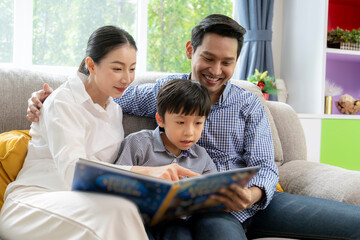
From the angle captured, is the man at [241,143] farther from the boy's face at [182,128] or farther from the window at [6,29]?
the window at [6,29]

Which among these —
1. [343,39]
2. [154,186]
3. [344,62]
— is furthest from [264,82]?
[154,186]

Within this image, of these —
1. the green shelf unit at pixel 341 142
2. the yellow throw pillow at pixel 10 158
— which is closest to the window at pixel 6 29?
the yellow throw pillow at pixel 10 158

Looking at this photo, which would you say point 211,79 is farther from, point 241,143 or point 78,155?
point 78,155

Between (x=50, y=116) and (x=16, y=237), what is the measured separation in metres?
0.37

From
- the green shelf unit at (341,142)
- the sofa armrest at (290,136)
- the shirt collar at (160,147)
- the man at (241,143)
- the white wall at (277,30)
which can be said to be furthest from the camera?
the white wall at (277,30)

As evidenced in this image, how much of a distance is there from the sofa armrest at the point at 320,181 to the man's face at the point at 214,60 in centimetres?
52

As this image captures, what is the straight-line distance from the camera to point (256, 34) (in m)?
3.30

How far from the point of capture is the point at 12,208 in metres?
1.22

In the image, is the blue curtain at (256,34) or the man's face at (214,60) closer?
the man's face at (214,60)

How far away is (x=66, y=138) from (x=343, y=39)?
264 centimetres

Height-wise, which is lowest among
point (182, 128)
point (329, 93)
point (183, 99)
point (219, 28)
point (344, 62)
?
point (182, 128)

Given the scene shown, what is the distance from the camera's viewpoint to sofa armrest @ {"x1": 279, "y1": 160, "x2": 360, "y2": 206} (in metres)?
1.54

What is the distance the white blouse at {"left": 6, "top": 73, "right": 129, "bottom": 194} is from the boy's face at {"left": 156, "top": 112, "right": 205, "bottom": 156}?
0.20 m

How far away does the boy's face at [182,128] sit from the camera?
142cm
